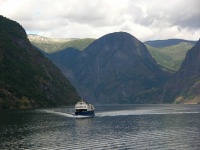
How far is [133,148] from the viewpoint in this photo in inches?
3595

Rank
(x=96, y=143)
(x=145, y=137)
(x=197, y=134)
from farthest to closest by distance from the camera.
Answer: (x=197, y=134), (x=145, y=137), (x=96, y=143)

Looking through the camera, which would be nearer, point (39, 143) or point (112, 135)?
point (39, 143)

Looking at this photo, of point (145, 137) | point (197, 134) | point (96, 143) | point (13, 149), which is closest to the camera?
point (13, 149)

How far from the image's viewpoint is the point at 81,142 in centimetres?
10312

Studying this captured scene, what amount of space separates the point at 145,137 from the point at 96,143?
63.2 feet

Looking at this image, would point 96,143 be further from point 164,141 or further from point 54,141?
point 164,141

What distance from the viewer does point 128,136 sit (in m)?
116

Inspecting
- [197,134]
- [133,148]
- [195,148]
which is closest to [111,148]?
[133,148]

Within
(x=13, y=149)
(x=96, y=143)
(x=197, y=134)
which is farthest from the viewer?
(x=197, y=134)

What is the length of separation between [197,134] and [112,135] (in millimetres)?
28364

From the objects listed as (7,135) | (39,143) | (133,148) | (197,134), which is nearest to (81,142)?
(39,143)

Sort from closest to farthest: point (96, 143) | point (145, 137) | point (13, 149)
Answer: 1. point (13, 149)
2. point (96, 143)
3. point (145, 137)

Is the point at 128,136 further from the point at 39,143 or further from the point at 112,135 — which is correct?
the point at 39,143

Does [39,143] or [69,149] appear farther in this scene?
[39,143]
